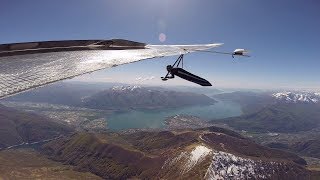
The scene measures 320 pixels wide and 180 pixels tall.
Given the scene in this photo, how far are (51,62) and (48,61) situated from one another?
0.19 m

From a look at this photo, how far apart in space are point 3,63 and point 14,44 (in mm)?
1926

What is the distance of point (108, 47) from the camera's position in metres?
13.8

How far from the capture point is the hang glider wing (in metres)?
6.25

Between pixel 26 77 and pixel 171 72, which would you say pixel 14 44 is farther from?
pixel 171 72

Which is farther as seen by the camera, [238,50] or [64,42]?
[64,42]

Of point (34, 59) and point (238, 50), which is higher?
point (238, 50)

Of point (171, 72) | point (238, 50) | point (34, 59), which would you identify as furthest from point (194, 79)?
point (34, 59)

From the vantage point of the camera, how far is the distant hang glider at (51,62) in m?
6.30

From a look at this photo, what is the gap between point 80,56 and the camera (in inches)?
446

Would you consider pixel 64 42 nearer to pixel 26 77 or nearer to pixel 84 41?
pixel 84 41

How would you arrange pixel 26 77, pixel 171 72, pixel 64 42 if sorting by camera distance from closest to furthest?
1. pixel 26 77
2. pixel 171 72
3. pixel 64 42

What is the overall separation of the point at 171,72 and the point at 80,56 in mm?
3739

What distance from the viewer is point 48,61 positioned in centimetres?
959

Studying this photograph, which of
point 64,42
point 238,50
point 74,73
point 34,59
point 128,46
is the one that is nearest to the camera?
point 74,73
